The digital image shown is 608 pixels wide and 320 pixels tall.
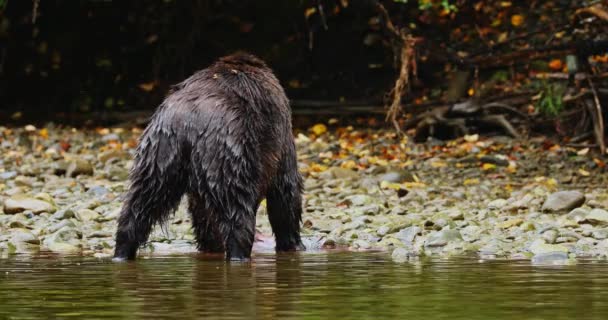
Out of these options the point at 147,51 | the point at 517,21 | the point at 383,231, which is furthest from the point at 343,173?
the point at 147,51

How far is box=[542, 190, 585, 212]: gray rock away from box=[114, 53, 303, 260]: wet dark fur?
2.85 metres

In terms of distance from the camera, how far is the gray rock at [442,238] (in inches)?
293

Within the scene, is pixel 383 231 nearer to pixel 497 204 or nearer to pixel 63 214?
pixel 497 204

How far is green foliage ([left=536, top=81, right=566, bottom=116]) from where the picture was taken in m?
11.9

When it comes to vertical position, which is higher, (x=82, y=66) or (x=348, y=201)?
(x=82, y=66)

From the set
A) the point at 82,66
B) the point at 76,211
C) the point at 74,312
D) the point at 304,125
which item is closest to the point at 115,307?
the point at 74,312

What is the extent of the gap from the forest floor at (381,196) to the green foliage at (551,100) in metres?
0.45

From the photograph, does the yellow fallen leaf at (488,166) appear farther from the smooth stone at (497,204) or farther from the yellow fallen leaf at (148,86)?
the yellow fallen leaf at (148,86)

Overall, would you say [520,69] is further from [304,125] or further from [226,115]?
[226,115]

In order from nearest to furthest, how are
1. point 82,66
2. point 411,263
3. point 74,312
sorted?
point 74,312
point 411,263
point 82,66

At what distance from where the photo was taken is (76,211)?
9.13 metres

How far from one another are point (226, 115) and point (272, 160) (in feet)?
1.63

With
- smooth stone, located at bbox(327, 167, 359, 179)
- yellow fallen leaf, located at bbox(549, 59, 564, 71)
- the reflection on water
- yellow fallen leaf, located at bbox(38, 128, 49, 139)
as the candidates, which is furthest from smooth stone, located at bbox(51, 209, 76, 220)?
yellow fallen leaf, located at bbox(549, 59, 564, 71)

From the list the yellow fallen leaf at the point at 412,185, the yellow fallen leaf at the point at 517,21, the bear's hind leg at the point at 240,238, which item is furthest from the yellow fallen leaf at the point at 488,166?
the bear's hind leg at the point at 240,238
